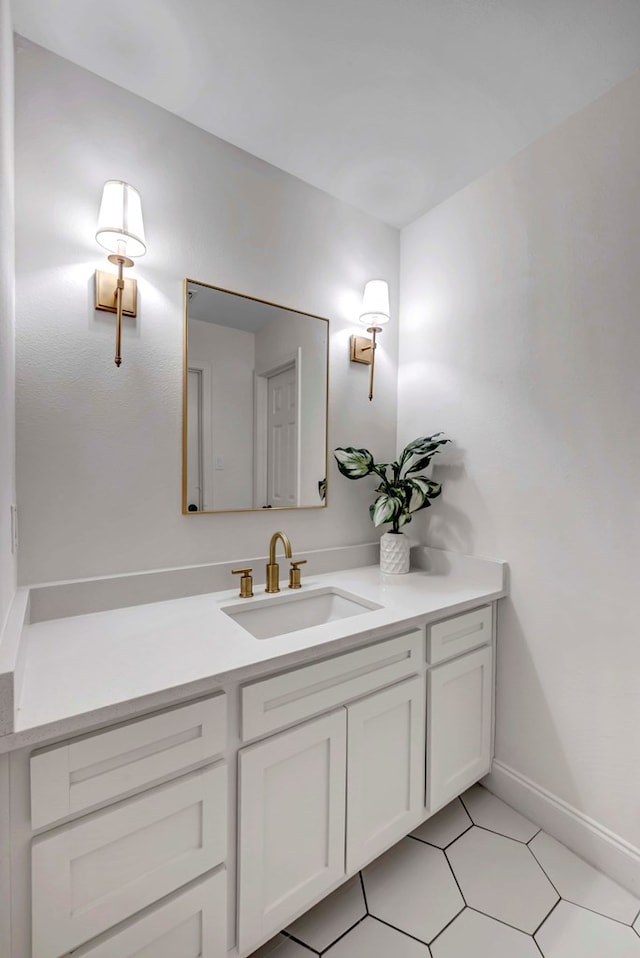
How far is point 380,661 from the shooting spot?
127 centimetres

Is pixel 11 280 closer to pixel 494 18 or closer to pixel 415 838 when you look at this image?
pixel 494 18

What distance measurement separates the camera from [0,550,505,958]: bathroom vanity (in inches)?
31.5

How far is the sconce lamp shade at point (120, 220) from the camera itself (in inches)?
47.9

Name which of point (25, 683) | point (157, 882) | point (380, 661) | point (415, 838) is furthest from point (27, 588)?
point (415, 838)

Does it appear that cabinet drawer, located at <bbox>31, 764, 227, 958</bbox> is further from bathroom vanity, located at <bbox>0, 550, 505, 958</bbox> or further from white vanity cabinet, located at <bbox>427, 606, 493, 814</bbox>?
white vanity cabinet, located at <bbox>427, 606, 493, 814</bbox>

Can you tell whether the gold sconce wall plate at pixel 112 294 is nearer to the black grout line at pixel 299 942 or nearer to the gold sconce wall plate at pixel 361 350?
the gold sconce wall plate at pixel 361 350

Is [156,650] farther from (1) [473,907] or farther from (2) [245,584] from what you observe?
(1) [473,907]

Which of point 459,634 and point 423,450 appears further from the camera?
point 423,450

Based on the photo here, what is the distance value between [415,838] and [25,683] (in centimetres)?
140

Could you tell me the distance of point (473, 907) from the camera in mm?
1254

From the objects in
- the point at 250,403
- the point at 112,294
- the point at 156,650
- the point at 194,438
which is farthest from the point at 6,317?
the point at 156,650

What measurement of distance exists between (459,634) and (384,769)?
1.64ft

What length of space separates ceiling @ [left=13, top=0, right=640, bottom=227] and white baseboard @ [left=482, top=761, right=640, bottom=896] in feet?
7.72

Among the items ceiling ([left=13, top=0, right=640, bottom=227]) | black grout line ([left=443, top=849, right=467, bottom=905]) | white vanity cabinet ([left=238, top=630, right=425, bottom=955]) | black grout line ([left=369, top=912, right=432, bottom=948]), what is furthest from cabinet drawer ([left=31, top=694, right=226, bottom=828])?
ceiling ([left=13, top=0, right=640, bottom=227])
